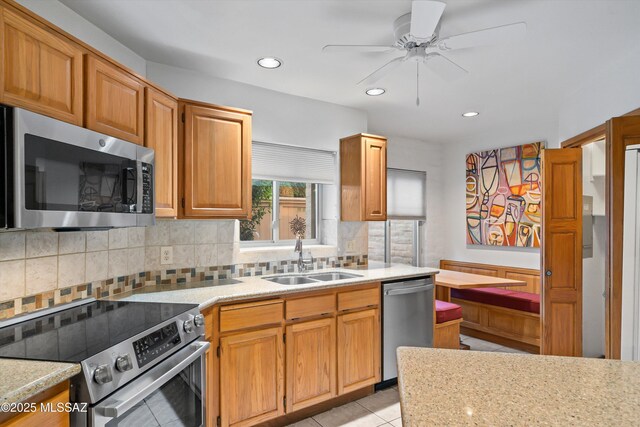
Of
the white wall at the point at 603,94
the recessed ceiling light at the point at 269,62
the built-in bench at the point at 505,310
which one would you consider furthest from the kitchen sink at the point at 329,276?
the white wall at the point at 603,94

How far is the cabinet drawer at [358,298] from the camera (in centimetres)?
267

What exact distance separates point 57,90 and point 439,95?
2802mm

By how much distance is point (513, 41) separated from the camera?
2.23m

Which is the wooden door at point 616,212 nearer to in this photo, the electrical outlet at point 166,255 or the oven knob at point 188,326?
the oven knob at point 188,326

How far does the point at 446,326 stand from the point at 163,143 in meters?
2.83

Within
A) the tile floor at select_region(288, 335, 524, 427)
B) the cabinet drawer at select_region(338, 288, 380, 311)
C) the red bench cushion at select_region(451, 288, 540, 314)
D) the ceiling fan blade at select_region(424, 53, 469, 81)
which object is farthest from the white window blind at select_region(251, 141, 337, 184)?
the red bench cushion at select_region(451, 288, 540, 314)

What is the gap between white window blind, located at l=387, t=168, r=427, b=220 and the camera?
4.68 metres

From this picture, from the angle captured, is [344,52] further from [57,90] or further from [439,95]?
[57,90]

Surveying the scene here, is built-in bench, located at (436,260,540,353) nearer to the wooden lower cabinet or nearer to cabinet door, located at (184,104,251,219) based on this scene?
the wooden lower cabinet

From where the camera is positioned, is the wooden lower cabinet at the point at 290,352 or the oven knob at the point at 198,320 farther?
the wooden lower cabinet at the point at 290,352

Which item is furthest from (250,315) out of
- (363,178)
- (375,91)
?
(375,91)

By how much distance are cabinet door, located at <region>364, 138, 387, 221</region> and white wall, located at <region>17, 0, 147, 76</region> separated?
1915 mm

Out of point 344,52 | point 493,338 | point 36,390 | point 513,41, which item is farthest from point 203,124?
point 493,338

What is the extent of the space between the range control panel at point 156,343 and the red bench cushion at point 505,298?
3.47 meters
